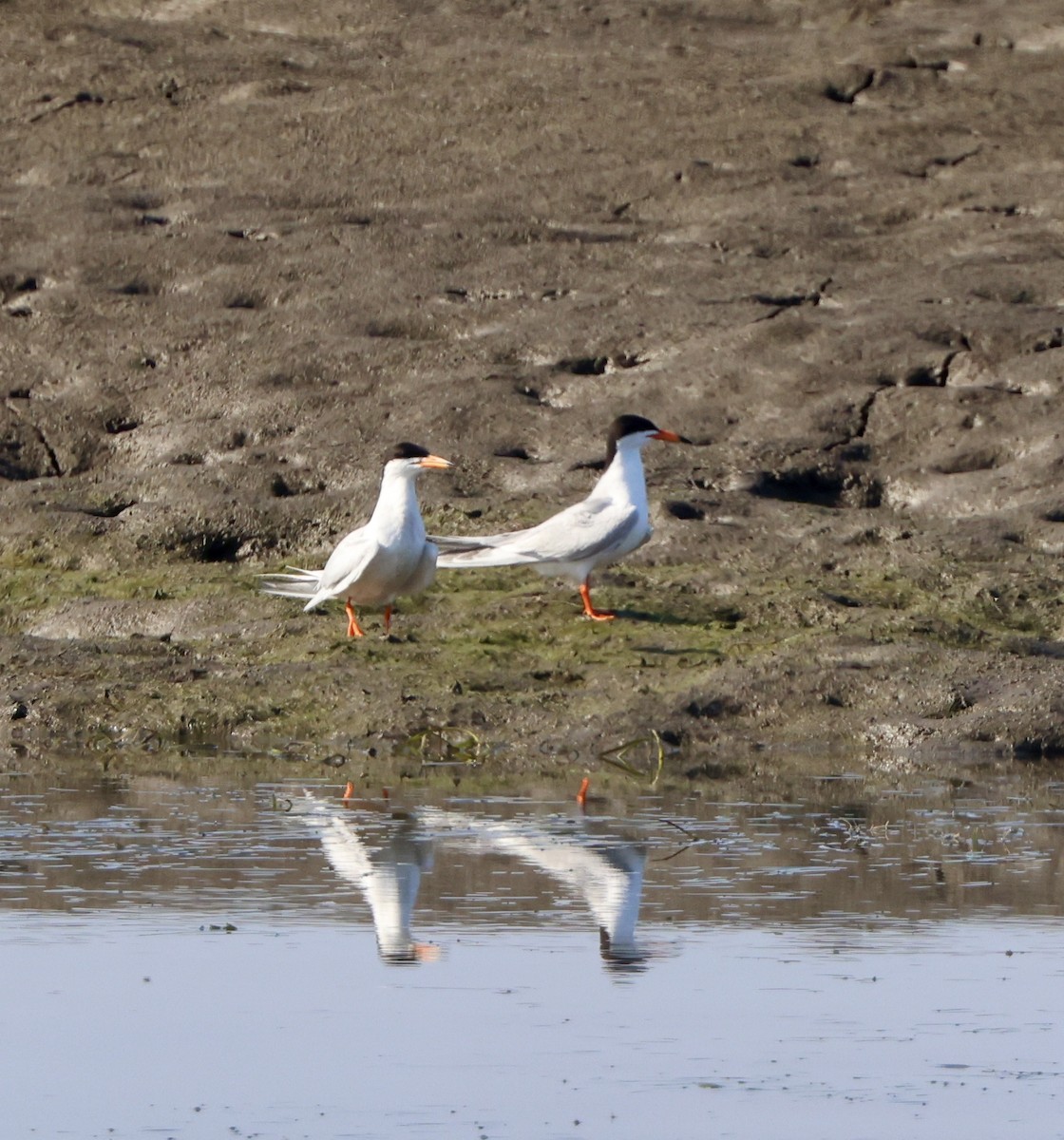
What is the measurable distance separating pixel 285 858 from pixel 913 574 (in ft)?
19.2

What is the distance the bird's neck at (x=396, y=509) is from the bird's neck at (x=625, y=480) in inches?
43.0

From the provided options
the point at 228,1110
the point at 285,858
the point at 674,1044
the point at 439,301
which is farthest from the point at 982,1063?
the point at 439,301

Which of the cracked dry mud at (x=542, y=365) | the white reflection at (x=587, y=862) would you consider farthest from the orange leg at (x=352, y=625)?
the white reflection at (x=587, y=862)

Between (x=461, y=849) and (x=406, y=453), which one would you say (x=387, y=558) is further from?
(x=461, y=849)

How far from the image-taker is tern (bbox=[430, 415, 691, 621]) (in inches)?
482

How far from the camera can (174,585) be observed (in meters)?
13.2

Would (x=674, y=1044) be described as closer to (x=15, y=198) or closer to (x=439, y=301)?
(x=439, y=301)

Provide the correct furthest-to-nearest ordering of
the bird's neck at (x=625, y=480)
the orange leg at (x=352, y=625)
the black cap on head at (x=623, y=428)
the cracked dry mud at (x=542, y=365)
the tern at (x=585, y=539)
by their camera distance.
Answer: the black cap on head at (x=623, y=428)
the bird's neck at (x=625, y=480)
the tern at (x=585, y=539)
the orange leg at (x=352, y=625)
the cracked dry mud at (x=542, y=365)

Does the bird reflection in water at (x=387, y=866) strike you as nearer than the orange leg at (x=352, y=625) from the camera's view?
Yes

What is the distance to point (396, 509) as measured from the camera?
39.8ft

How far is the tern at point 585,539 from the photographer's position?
12.2m

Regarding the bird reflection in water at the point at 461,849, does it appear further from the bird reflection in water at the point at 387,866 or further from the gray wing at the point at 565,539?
the gray wing at the point at 565,539

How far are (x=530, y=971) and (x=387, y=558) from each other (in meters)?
5.73

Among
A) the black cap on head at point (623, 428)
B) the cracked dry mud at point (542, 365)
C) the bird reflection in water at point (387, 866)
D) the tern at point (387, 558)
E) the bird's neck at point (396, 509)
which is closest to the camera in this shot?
the bird reflection in water at point (387, 866)
